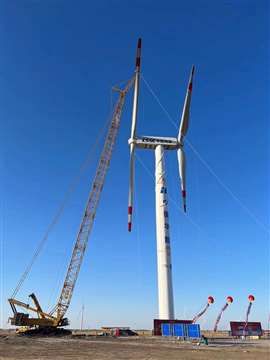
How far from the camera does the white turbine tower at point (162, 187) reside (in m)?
84.6

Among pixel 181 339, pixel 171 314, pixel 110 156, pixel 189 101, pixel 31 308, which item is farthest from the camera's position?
pixel 110 156

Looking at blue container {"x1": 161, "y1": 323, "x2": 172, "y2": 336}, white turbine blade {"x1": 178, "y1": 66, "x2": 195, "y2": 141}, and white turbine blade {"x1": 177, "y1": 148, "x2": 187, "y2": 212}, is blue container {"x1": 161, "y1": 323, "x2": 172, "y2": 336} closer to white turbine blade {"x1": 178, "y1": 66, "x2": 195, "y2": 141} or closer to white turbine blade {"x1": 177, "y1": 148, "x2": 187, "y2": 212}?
white turbine blade {"x1": 177, "y1": 148, "x2": 187, "y2": 212}

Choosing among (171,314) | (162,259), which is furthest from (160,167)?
(171,314)

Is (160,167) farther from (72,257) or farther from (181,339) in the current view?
(181,339)

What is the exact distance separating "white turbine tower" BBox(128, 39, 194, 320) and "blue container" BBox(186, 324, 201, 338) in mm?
11817

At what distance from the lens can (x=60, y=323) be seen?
342ft

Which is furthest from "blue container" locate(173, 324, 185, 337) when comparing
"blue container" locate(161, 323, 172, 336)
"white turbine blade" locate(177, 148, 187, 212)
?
"white turbine blade" locate(177, 148, 187, 212)

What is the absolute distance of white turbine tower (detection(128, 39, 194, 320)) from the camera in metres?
84.6

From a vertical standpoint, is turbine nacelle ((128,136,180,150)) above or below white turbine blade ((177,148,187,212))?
above

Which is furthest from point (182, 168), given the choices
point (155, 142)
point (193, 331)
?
point (193, 331)

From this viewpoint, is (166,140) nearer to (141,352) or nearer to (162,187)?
(162,187)

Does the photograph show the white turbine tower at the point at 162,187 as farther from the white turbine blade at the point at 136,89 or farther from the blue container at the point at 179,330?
the blue container at the point at 179,330

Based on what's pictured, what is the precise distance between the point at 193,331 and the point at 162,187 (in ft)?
121

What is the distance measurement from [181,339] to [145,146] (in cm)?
4993
